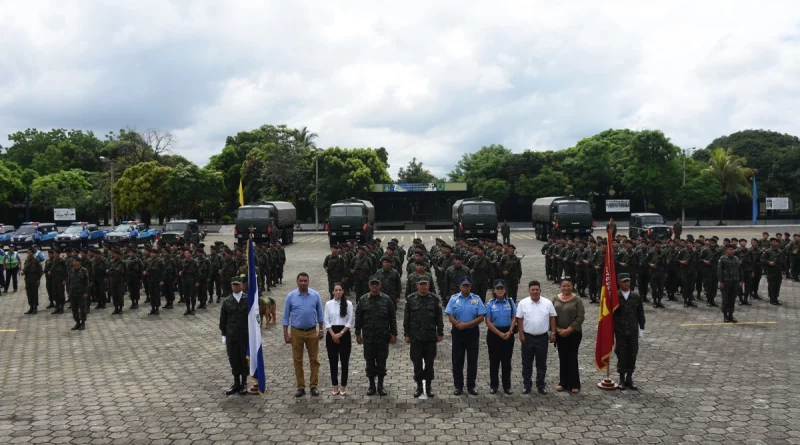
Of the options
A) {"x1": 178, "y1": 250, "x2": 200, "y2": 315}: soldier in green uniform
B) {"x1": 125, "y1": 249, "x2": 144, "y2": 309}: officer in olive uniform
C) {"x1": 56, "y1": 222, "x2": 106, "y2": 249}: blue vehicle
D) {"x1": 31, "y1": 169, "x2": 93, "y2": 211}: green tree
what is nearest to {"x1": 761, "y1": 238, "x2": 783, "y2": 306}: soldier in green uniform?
{"x1": 178, "y1": 250, "x2": 200, "y2": 315}: soldier in green uniform

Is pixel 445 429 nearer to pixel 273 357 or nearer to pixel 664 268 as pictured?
pixel 273 357

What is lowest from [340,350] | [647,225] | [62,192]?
[340,350]

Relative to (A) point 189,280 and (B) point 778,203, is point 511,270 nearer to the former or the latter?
(A) point 189,280

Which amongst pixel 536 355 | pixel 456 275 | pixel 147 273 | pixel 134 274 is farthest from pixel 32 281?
pixel 536 355

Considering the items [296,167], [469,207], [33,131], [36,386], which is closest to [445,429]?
[36,386]

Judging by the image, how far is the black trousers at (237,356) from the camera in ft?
27.0

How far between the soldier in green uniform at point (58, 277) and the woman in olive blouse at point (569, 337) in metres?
11.8

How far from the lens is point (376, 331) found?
798 centimetres

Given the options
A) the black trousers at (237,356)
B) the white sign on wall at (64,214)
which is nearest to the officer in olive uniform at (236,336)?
the black trousers at (237,356)

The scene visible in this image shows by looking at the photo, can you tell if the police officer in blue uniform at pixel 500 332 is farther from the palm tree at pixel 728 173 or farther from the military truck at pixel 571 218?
the palm tree at pixel 728 173

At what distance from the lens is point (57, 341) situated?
38.9 feet

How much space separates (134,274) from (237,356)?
27.9 feet

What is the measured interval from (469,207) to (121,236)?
19.4 m

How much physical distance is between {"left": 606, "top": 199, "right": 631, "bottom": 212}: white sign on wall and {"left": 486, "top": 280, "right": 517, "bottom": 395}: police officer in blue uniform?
1805 inches
